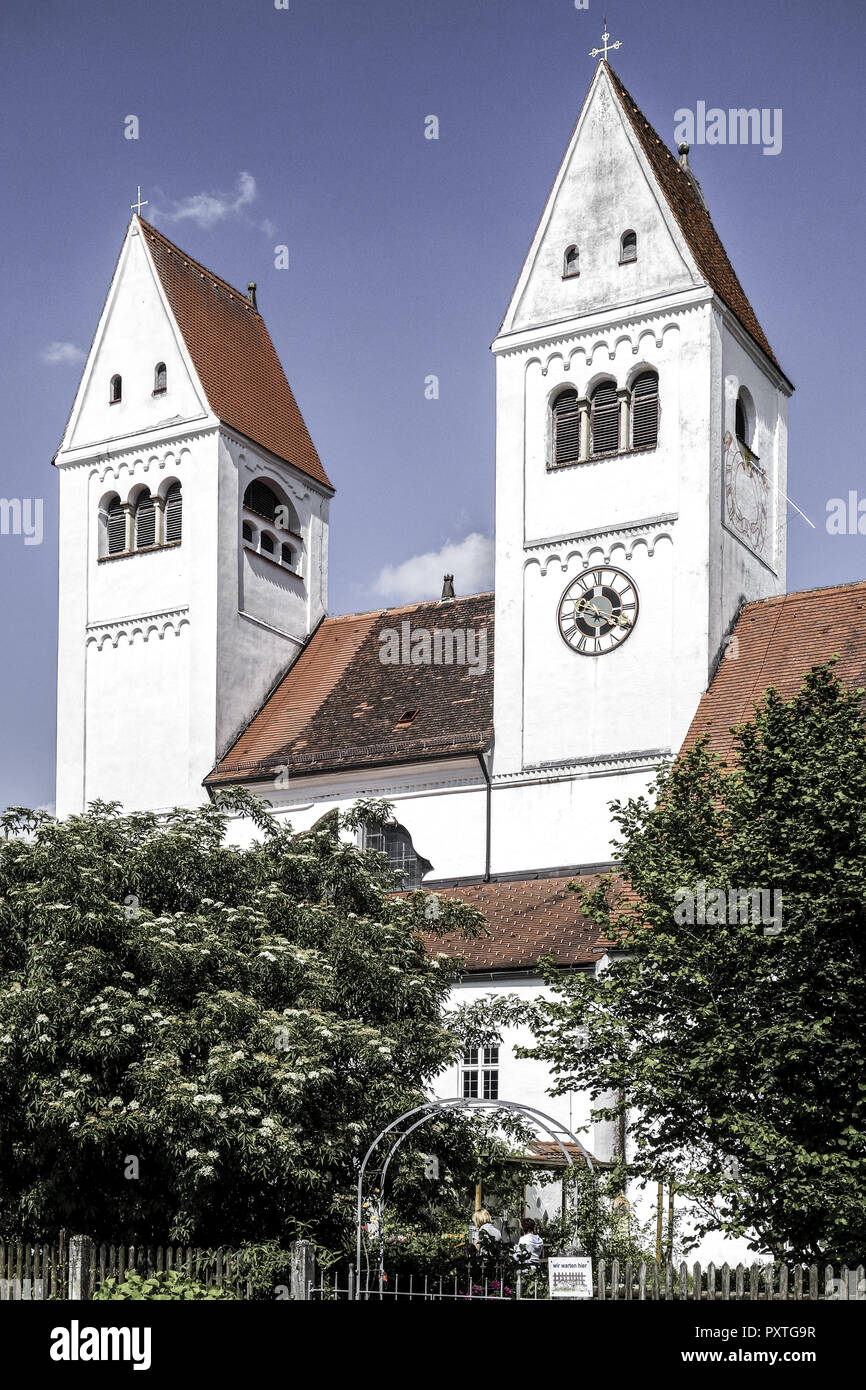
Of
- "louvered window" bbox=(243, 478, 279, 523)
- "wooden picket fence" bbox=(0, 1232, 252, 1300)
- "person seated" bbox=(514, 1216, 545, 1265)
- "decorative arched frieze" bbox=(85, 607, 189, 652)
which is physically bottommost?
"person seated" bbox=(514, 1216, 545, 1265)

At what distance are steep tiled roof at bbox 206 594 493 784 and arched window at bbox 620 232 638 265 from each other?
26.5 feet

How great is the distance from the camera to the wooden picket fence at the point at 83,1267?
18.5 metres

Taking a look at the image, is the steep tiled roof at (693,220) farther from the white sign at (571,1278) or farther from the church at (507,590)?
the white sign at (571,1278)

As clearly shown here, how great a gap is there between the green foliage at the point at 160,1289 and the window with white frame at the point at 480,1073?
12.9 metres

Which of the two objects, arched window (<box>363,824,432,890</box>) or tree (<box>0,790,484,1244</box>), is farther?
arched window (<box>363,824,432,890</box>)

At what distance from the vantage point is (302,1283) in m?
19.1

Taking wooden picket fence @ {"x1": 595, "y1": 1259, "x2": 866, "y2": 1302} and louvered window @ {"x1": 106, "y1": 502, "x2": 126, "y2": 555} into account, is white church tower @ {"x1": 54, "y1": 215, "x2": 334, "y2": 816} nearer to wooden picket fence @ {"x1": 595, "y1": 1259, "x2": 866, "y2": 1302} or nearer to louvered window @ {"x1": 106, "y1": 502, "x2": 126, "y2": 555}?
louvered window @ {"x1": 106, "y1": 502, "x2": 126, "y2": 555}

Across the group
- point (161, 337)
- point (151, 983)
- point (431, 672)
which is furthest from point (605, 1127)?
point (161, 337)

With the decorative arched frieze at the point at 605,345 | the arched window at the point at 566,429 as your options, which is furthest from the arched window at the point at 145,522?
the arched window at the point at 566,429

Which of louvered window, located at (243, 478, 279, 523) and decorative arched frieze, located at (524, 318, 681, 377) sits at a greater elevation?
decorative arched frieze, located at (524, 318, 681, 377)

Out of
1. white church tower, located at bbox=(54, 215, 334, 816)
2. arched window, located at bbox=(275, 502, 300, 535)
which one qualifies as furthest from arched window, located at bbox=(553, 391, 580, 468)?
arched window, located at bbox=(275, 502, 300, 535)

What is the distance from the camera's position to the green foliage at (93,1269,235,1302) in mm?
17153
